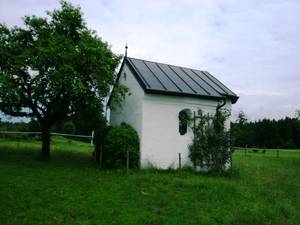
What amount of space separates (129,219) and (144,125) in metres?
8.68

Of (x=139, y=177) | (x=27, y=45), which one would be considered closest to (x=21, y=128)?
(x=27, y=45)

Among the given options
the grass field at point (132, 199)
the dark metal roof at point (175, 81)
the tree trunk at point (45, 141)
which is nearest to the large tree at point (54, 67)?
the tree trunk at point (45, 141)

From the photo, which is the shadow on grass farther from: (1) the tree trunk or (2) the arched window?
(2) the arched window

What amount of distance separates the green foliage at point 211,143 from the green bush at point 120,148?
3.25 metres

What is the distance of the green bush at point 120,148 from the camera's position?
54.6ft

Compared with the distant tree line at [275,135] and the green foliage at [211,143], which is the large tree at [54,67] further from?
the distant tree line at [275,135]

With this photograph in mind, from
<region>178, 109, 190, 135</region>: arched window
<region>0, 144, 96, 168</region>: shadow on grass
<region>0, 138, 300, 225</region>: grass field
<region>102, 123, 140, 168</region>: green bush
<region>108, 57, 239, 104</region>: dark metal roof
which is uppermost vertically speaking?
<region>108, 57, 239, 104</region>: dark metal roof

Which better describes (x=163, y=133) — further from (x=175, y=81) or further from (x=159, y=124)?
(x=175, y=81)

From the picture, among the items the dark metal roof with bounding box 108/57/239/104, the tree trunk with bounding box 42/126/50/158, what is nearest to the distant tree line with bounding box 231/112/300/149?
the dark metal roof with bounding box 108/57/239/104

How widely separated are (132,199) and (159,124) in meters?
7.28

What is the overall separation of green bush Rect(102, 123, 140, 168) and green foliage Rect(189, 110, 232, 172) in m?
3.25

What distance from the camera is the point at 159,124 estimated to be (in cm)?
1827

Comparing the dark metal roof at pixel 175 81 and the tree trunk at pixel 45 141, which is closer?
the dark metal roof at pixel 175 81

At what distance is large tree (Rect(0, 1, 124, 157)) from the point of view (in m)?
17.0
